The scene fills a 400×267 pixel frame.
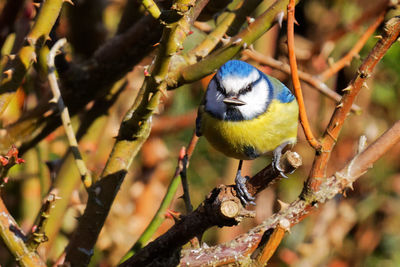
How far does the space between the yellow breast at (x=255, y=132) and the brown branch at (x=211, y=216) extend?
40 centimetres

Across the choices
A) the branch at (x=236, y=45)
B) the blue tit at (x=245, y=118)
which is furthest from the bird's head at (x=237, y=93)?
the branch at (x=236, y=45)

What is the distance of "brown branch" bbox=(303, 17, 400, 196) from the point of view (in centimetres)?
121

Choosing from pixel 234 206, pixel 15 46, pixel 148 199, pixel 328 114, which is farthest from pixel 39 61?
pixel 328 114

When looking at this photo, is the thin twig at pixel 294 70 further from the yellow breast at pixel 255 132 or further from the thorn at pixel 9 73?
the thorn at pixel 9 73

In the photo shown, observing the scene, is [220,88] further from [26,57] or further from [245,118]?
[26,57]

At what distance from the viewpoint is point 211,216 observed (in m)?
1.27

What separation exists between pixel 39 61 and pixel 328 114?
73.1 inches

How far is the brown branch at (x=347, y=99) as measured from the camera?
1215 mm

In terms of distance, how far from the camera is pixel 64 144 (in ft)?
9.00

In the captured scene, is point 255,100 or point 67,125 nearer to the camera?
point 67,125

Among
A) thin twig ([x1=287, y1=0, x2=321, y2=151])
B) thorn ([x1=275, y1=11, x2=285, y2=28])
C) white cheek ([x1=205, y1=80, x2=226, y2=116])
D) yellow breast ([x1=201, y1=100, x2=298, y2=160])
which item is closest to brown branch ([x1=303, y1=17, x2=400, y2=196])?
thin twig ([x1=287, y1=0, x2=321, y2=151])

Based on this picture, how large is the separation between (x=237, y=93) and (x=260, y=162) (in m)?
1.60

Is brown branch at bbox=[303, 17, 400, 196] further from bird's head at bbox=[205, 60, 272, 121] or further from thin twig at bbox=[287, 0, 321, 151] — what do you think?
bird's head at bbox=[205, 60, 272, 121]

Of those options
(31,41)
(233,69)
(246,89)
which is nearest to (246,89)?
(246,89)
